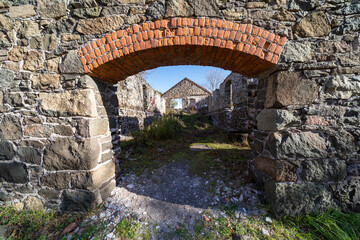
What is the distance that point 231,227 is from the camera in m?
1.58

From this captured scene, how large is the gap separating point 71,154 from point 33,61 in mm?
1456

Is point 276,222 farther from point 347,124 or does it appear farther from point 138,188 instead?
point 138,188

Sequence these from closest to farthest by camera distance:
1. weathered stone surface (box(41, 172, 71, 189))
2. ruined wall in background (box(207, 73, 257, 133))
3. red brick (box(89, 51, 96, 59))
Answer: red brick (box(89, 51, 96, 59)) → weathered stone surface (box(41, 172, 71, 189)) → ruined wall in background (box(207, 73, 257, 133))

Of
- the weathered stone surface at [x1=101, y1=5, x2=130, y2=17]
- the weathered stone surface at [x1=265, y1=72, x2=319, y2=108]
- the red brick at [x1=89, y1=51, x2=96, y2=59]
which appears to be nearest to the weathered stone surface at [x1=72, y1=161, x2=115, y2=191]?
the red brick at [x1=89, y1=51, x2=96, y2=59]

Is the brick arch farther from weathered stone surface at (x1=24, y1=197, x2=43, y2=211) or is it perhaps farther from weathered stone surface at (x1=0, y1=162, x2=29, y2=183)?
weathered stone surface at (x1=24, y1=197, x2=43, y2=211)

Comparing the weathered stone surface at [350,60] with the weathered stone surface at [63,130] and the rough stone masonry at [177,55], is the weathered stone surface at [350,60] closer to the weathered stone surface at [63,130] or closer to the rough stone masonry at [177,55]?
the rough stone masonry at [177,55]

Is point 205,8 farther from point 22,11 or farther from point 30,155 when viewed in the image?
point 30,155

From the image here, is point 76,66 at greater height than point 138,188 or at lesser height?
greater

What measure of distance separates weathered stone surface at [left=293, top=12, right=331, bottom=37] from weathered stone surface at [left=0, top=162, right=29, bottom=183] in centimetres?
435

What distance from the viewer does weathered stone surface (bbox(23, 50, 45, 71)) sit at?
180cm

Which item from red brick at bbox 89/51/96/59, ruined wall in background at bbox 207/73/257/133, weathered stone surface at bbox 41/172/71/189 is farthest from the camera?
ruined wall in background at bbox 207/73/257/133

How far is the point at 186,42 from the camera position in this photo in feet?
5.38

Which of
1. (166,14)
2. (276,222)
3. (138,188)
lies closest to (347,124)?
(276,222)

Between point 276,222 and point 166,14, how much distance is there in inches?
121
